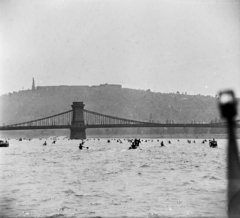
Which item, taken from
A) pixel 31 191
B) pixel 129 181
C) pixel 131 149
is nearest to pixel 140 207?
pixel 31 191

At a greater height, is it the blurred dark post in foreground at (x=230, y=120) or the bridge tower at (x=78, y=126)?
the bridge tower at (x=78, y=126)

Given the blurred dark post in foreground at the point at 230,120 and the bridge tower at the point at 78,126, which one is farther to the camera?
the bridge tower at the point at 78,126

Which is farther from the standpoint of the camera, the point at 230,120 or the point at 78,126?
the point at 78,126

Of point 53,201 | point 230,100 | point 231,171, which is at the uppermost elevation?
point 230,100

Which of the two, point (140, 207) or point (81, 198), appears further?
point (81, 198)

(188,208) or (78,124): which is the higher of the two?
(78,124)

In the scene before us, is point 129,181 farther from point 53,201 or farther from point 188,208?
point 188,208

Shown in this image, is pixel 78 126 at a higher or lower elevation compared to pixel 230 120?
higher

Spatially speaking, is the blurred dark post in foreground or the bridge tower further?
the bridge tower

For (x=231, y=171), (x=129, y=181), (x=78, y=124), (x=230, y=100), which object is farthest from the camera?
(x=78, y=124)

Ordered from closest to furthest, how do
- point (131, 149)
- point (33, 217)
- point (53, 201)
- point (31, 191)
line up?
point (33, 217)
point (53, 201)
point (31, 191)
point (131, 149)

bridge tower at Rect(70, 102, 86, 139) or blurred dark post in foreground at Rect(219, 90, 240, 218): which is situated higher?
bridge tower at Rect(70, 102, 86, 139)
